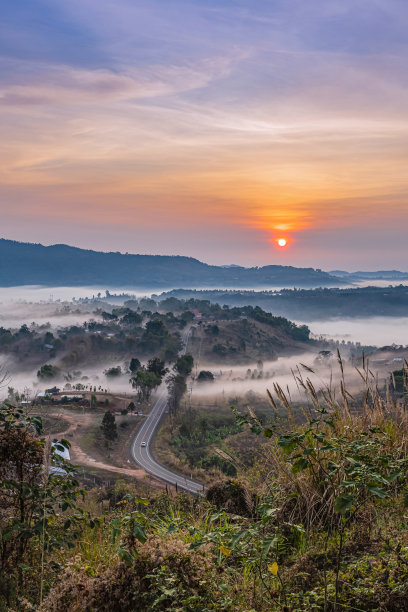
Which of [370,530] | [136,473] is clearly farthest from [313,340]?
[370,530]

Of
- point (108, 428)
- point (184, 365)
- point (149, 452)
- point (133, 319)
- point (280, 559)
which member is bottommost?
point (149, 452)

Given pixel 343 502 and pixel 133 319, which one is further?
pixel 133 319

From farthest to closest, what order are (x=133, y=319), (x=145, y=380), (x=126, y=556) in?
1. (x=133, y=319)
2. (x=145, y=380)
3. (x=126, y=556)

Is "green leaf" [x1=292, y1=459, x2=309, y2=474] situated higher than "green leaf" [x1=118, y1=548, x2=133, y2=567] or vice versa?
"green leaf" [x1=292, y1=459, x2=309, y2=474]

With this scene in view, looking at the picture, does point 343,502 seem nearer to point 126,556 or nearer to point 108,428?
point 126,556

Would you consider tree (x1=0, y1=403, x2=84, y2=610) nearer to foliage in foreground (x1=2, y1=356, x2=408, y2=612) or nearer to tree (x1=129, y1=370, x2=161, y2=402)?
foliage in foreground (x1=2, y1=356, x2=408, y2=612)

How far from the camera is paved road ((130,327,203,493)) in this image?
37.0 m

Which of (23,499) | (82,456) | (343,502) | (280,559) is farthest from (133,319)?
(343,502)

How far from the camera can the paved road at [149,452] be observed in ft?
121

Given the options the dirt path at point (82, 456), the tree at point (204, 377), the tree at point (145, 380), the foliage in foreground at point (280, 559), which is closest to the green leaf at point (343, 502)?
the foliage in foreground at point (280, 559)

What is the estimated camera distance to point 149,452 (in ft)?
154

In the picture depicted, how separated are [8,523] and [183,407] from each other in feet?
203

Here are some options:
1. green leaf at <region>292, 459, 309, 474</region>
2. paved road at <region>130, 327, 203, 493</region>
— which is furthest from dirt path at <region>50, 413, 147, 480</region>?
green leaf at <region>292, 459, 309, 474</region>

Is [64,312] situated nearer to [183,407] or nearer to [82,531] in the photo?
[183,407]
